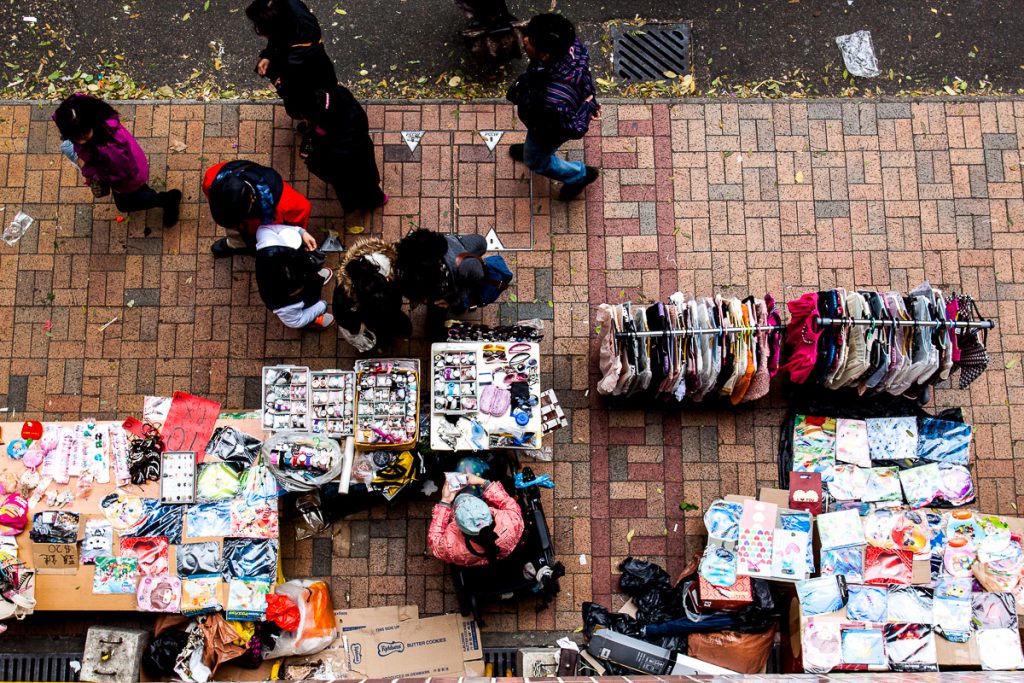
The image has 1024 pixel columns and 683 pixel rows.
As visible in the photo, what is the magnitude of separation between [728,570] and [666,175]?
345cm

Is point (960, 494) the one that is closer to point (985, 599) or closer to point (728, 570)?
point (985, 599)

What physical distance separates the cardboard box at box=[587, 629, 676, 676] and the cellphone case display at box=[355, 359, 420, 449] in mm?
2106

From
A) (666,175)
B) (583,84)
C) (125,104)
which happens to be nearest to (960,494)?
(666,175)

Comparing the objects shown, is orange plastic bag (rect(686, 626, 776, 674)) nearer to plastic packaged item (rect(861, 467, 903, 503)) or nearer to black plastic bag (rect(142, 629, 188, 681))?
plastic packaged item (rect(861, 467, 903, 503))

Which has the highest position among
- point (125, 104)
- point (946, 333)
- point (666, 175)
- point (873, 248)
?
point (125, 104)

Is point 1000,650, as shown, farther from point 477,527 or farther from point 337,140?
point 337,140

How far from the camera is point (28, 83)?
24.0 ft

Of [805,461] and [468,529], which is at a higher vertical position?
[805,461]

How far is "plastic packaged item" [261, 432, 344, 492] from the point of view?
608cm

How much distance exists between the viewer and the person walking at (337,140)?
19.9 feet

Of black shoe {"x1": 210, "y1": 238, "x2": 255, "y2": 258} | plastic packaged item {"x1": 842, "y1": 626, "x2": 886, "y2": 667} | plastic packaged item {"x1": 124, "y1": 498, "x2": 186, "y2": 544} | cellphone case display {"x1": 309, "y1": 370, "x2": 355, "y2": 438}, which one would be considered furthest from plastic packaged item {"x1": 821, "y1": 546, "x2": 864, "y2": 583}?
black shoe {"x1": 210, "y1": 238, "x2": 255, "y2": 258}

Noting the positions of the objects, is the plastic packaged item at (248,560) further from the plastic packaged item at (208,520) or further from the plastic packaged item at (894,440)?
the plastic packaged item at (894,440)

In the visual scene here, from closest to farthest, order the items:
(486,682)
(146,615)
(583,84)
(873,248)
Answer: (486,682) → (583,84) → (146,615) → (873,248)

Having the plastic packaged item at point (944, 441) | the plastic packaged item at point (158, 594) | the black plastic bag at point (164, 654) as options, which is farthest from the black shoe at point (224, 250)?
the plastic packaged item at point (944, 441)
